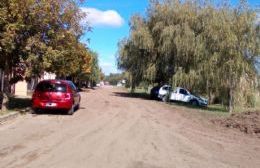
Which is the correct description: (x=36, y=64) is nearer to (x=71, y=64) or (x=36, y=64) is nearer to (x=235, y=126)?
(x=71, y=64)

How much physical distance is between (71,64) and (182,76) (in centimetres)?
1481

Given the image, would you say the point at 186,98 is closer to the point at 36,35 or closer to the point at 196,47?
the point at 196,47

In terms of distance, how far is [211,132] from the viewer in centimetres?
1902

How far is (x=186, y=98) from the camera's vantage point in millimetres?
46469

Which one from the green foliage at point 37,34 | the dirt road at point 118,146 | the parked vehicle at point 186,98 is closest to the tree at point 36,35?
the green foliage at point 37,34

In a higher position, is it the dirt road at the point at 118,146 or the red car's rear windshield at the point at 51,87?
the red car's rear windshield at the point at 51,87

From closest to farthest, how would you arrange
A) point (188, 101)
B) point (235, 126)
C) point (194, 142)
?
point (194, 142)
point (235, 126)
point (188, 101)

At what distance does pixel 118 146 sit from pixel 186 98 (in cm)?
3369

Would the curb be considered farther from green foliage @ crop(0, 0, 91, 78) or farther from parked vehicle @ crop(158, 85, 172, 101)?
parked vehicle @ crop(158, 85, 172, 101)

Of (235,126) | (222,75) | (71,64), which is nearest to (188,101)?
(222,75)

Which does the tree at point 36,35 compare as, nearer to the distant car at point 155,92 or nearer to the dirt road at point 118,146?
the dirt road at point 118,146

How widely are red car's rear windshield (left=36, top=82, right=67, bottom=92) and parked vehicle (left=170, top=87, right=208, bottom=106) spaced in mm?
22150

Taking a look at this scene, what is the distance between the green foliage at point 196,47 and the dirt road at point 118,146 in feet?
57.4

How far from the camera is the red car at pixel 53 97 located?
23844 mm
